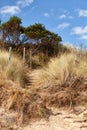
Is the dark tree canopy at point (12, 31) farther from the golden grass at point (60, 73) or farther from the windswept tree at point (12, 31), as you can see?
the golden grass at point (60, 73)

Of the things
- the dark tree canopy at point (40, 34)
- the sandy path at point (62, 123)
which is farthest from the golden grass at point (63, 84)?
the dark tree canopy at point (40, 34)

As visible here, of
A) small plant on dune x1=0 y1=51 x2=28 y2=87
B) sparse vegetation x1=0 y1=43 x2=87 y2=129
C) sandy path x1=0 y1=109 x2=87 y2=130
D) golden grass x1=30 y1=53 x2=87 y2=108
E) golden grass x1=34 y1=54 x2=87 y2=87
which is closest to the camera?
sandy path x1=0 y1=109 x2=87 y2=130

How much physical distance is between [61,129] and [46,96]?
1.63 meters

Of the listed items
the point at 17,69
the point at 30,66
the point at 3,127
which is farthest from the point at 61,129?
the point at 30,66

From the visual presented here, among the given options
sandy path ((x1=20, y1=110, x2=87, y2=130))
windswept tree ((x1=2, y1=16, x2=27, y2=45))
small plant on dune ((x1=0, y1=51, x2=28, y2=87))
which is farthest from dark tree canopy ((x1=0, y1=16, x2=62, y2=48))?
sandy path ((x1=20, y1=110, x2=87, y2=130))

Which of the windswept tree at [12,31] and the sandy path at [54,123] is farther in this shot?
→ the windswept tree at [12,31]

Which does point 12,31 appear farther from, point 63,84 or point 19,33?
point 63,84

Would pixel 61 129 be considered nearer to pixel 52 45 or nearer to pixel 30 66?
pixel 30 66

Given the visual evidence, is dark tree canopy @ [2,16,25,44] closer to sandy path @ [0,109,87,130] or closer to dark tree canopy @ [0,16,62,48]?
dark tree canopy @ [0,16,62,48]

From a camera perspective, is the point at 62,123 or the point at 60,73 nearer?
the point at 62,123

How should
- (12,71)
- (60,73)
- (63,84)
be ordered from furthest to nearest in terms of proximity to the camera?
(12,71) → (60,73) → (63,84)

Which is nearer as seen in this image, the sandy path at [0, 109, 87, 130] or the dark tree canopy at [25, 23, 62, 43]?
the sandy path at [0, 109, 87, 130]

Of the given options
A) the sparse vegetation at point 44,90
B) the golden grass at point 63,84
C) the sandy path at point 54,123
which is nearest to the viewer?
the sandy path at point 54,123

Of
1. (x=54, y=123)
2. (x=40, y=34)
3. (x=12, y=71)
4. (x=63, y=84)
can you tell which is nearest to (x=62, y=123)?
(x=54, y=123)
